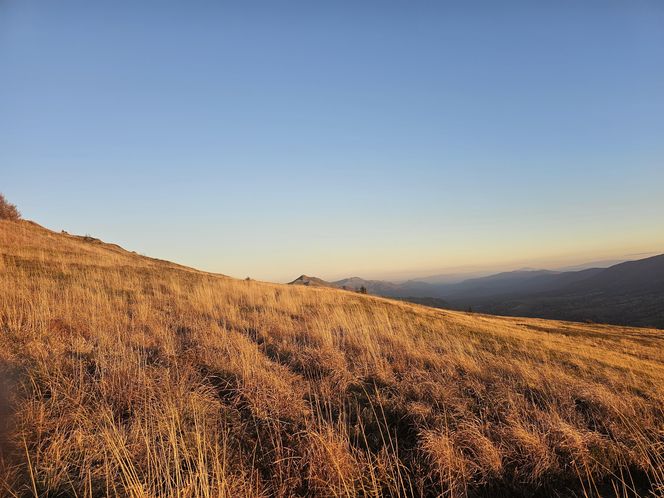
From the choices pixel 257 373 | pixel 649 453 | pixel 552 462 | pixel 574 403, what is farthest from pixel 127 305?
pixel 649 453

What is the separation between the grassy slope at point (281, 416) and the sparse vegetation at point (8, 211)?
3078cm

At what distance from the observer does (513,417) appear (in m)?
5.47

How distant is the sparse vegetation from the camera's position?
31747 mm

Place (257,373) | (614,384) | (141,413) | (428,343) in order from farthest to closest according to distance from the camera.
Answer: (428,343) → (614,384) → (257,373) → (141,413)

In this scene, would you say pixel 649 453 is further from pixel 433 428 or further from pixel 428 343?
pixel 428 343

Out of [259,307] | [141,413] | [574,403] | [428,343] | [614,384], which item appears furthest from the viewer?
[259,307]

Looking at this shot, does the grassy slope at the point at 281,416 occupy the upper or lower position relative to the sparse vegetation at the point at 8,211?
lower

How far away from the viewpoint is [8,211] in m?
32.5

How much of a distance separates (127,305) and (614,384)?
1413 cm

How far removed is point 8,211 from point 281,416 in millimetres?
40769

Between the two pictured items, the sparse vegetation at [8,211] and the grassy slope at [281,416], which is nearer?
the grassy slope at [281,416]

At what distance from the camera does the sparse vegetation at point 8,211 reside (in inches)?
1250

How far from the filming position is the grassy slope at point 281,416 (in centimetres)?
359

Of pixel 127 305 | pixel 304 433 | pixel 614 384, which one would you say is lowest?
pixel 614 384
